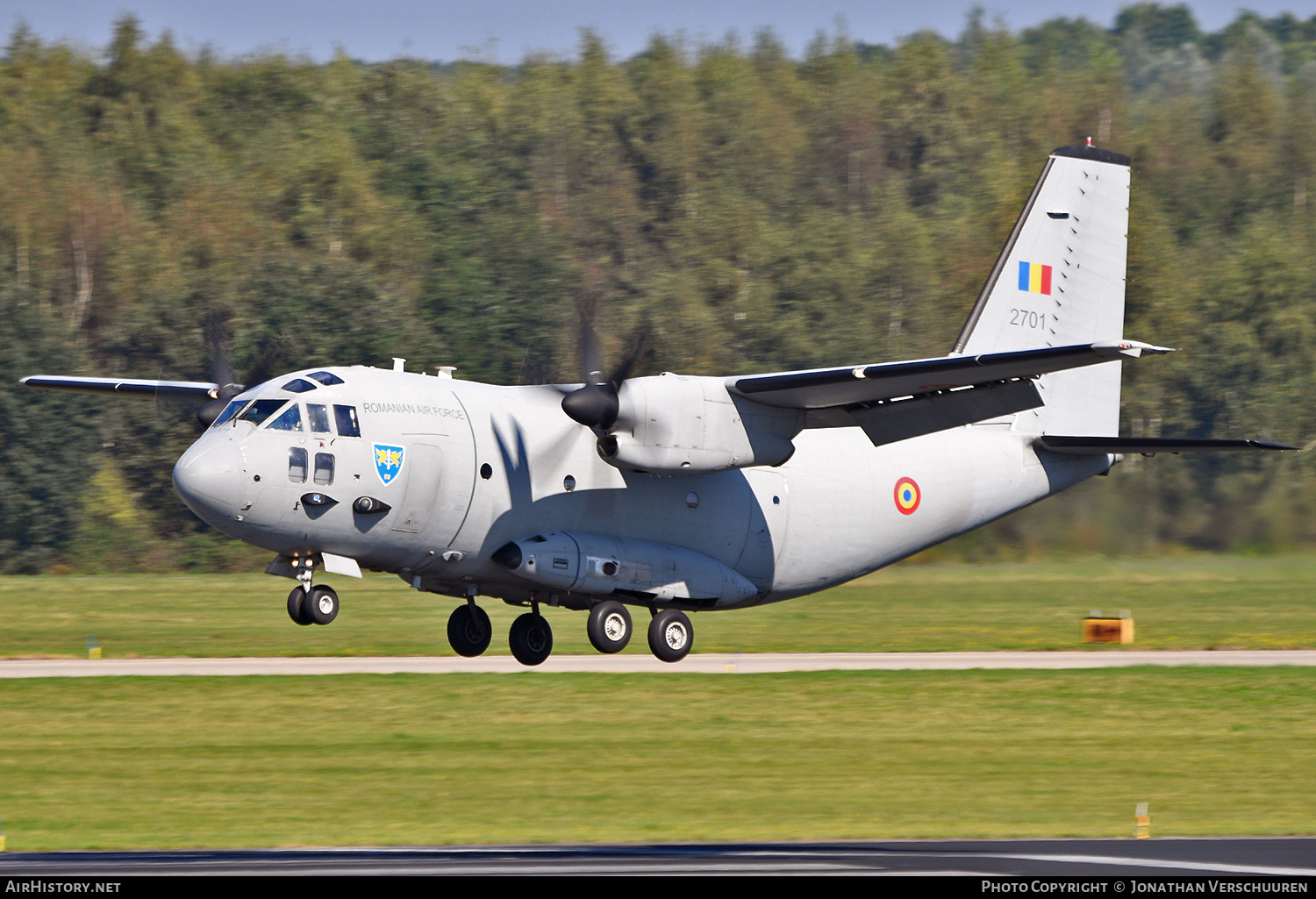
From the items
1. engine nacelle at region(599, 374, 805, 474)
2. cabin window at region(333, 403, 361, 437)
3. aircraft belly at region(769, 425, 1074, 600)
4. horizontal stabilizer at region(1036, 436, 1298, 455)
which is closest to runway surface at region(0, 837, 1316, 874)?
cabin window at region(333, 403, 361, 437)

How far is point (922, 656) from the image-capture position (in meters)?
35.1

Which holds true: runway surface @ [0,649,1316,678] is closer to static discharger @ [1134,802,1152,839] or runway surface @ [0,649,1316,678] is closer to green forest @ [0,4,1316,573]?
green forest @ [0,4,1316,573]

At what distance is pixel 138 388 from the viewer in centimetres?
2655

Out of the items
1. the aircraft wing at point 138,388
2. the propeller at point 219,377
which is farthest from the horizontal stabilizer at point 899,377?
the aircraft wing at point 138,388

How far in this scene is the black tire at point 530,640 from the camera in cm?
2400

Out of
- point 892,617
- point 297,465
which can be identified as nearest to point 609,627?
point 297,465

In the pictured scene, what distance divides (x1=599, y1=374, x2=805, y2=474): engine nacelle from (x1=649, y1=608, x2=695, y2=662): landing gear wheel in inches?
99.5

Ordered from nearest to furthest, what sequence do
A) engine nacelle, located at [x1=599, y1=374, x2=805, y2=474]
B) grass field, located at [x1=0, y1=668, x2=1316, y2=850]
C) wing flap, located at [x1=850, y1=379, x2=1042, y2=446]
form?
grass field, located at [x1=0, y1=668, x2=1316, y2=850] → engine nacelle, located at [x1=599, y1=374, x2=805, y2=474] → wing flap, located at [x1=850, y1=379, x2=1042, y2=446]

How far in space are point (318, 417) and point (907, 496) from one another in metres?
10.6

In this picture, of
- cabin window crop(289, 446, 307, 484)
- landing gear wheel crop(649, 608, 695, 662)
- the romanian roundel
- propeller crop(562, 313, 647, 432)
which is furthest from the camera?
the romanian roundel

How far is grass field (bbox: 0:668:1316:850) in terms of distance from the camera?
64.2 ft

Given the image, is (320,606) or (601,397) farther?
(601,397)

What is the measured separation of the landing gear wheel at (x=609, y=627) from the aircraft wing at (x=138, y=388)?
744cm

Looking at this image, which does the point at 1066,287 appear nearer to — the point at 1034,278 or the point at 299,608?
the point at 1034,278
